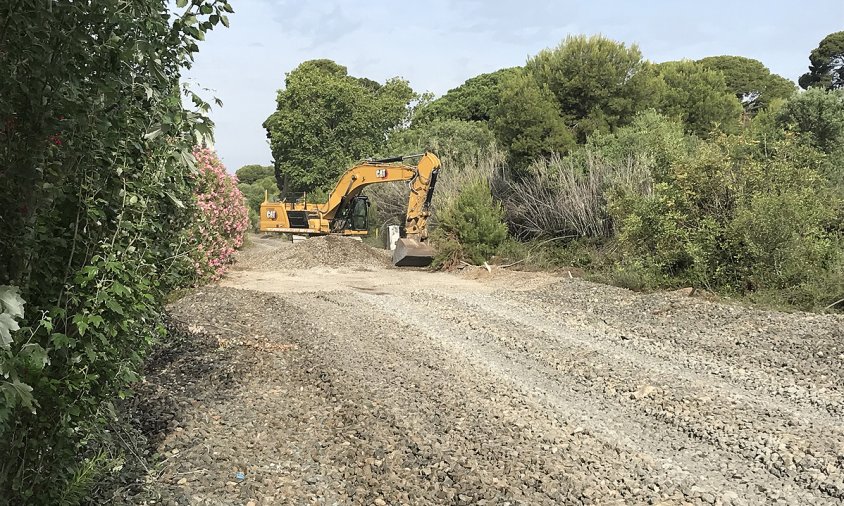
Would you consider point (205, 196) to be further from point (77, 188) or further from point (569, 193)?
point (569, 193)

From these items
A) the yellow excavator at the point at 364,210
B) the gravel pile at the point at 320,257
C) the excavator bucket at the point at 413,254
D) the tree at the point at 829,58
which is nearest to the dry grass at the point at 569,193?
the yellow excavator at the point at 364,210

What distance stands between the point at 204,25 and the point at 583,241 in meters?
12.8

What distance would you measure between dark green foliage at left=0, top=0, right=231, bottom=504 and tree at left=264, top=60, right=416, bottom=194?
35.8 m

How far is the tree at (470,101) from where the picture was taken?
37.7m

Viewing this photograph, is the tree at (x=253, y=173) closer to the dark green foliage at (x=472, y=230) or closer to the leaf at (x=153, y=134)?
the dark green foliage at (x=472, y=230)

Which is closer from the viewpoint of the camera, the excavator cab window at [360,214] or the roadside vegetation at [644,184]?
the roadside vegetation at [644,184]

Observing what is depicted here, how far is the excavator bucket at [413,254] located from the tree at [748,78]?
99.4 feet

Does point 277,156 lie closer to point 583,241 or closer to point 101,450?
point 583,241

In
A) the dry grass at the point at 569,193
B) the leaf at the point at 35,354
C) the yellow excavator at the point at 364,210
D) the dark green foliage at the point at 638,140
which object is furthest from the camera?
the yellow excavator at the point at 364,210

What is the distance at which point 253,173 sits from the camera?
58.3 metres

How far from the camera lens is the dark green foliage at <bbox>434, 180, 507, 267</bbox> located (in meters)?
14.6

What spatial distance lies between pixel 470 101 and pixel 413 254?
999 inches

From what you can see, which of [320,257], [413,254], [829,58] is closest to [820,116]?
[413,254]

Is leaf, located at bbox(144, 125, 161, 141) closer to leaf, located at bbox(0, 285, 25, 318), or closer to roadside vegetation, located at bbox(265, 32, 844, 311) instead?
leaf, located at bbox(0, 285, 25, 318)
